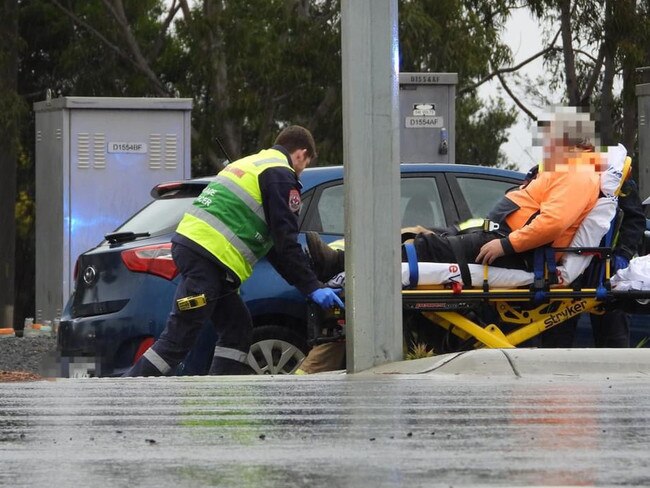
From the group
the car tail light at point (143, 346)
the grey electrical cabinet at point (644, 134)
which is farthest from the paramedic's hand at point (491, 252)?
the grey electrical cabinet at point (644, 134)

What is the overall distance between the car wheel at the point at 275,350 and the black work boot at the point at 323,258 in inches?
16.4

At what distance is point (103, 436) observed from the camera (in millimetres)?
5488

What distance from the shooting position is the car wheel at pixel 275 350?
355 inches

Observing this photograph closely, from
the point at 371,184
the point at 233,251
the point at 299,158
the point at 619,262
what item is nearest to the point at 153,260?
the point at 233,251

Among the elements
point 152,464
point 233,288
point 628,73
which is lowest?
point 152,464

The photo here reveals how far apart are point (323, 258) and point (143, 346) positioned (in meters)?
1.14

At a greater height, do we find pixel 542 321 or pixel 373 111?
pixel 373 111

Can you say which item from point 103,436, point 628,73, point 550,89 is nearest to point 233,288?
point 103,436

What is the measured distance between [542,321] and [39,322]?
8.77 metres

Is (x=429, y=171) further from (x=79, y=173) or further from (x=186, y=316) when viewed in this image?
(x=79, y=173)

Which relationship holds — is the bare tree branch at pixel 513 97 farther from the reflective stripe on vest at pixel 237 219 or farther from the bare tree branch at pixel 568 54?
the reflective stripe on vest at pixel 237 219

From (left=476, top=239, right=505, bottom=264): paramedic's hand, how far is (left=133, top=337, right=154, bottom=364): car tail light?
1.91m

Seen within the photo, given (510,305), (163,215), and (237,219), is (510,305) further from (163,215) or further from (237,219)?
(163,215)

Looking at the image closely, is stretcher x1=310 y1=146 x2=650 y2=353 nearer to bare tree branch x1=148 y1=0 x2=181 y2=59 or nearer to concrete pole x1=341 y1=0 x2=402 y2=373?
concrete pole x1=341 y1=0 x2=402 y2=373
